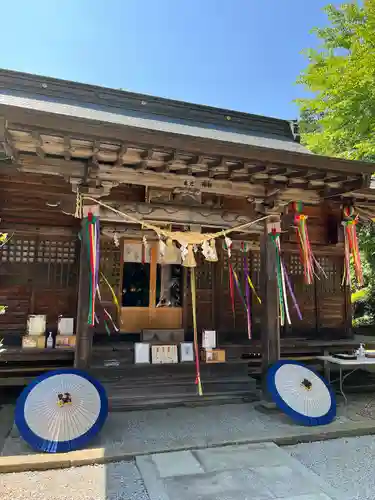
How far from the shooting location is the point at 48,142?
14.9 ft

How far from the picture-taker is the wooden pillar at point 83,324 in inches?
198

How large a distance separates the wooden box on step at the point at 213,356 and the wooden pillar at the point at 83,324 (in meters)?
2.17

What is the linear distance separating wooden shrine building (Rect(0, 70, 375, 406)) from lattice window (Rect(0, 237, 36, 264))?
2 cm

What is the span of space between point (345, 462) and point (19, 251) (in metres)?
6.00

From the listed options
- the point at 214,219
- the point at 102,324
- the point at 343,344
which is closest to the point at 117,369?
the point at 102,324

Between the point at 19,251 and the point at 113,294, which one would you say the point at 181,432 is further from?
the point at 19,251

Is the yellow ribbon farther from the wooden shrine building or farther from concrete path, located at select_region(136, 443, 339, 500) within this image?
concrete path, located at select_region(136, 443, 339, 500)

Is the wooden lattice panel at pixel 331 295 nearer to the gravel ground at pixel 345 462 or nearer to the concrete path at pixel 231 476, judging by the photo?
the gravel ground at pixel 345 462

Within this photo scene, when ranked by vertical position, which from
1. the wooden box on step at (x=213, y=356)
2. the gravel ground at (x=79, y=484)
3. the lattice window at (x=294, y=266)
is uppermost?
the lattice window at (x=294, y=266)

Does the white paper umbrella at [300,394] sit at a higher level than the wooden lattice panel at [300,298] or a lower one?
lower

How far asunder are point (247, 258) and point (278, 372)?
3.03 metres

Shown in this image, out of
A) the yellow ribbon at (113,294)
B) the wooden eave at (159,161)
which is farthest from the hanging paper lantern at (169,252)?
the yellow ribbon at (113,294)

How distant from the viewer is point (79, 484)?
3.45 m

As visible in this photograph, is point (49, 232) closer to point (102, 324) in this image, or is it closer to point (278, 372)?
point (102, 324)
